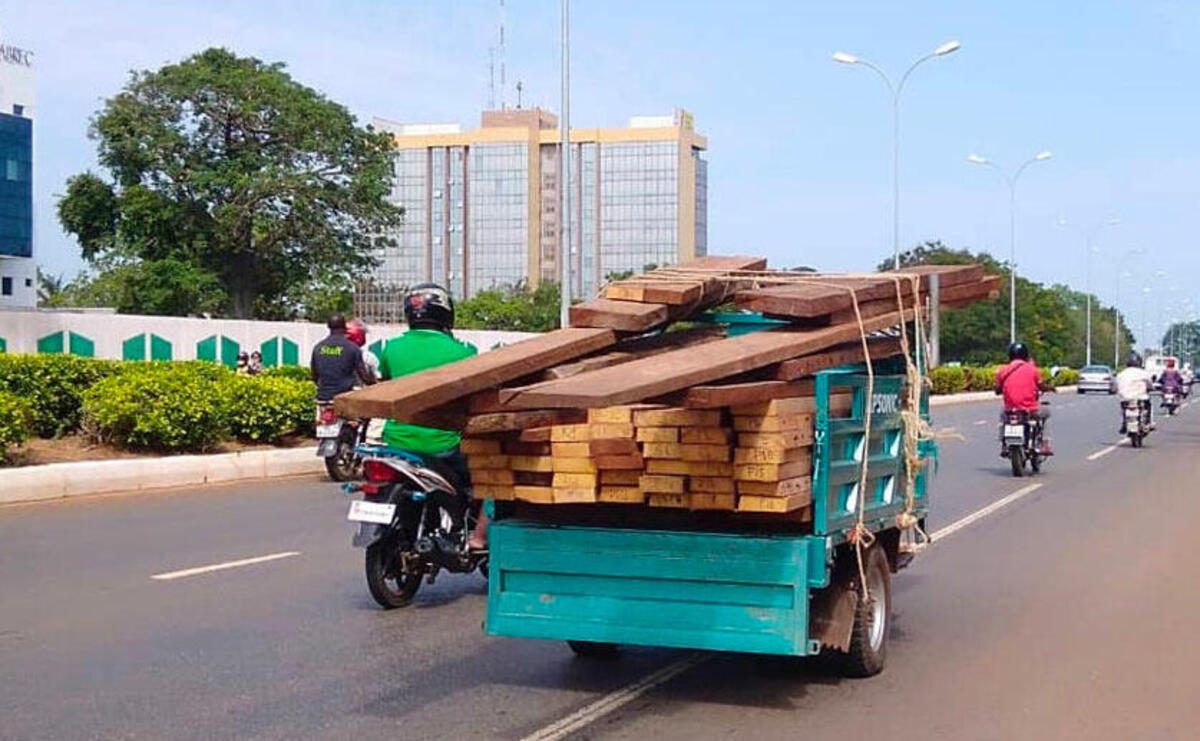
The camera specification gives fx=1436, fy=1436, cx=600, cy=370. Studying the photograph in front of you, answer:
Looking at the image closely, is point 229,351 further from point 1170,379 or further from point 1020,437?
point 1170,379

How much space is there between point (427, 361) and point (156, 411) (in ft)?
30.5

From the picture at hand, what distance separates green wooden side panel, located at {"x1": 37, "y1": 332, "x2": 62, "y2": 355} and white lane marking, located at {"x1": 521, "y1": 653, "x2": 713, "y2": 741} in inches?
928

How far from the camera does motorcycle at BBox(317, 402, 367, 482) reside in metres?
15.8

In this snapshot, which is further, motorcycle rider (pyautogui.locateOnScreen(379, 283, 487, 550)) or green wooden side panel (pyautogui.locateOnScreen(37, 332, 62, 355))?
green wooden side panel (pyautogui.locateOnScreen(37, 332, 62, 355))

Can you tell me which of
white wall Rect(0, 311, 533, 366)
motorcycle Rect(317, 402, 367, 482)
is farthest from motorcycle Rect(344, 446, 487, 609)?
white wall Rect(0, 311, 533, 366)

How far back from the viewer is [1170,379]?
122 feet

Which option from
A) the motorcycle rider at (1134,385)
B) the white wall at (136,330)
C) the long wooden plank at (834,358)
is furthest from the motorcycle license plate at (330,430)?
the motorcycle rider at (1134,385)

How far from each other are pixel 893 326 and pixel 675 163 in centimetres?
10102

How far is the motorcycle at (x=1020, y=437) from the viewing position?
18750 mm

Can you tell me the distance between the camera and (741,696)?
6.71 m

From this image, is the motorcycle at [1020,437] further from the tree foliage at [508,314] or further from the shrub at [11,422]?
the tree foliage at [508,314]

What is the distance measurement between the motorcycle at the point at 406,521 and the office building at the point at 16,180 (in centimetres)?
6771

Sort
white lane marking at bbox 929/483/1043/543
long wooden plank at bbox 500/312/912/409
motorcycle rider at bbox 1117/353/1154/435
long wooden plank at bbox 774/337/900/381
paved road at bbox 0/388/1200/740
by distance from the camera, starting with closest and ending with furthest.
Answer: long wooden plank at bbox 500/312/912/409 → long wooden plank at bbox 774/337/900/381 → paved road at bbox 0/388/1200/740 → white lane marking at bbox 929/483/1043/543 → motorcycle rider at bbox 1117/353/1154/435

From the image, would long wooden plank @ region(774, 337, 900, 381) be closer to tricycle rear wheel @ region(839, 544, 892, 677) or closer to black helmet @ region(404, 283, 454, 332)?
tricycle rear wheel @ region(839, 544, 892, 677)
